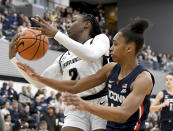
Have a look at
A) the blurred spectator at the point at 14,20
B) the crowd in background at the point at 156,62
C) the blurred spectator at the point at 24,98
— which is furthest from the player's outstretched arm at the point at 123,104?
the crowd in background at the point at 156,62

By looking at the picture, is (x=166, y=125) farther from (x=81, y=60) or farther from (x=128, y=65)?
(x=128, y=65)

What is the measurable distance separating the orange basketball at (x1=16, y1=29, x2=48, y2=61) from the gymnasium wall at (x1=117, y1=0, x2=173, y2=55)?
23.3 m

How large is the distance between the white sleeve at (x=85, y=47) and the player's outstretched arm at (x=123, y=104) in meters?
0.64

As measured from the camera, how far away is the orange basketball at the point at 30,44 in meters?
3.90

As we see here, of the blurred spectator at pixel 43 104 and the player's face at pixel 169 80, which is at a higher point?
the player's face at pixel 169 80

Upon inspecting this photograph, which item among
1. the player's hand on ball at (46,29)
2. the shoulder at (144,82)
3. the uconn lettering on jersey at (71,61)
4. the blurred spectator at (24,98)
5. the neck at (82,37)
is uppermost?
the player's hand on ball at (46,29)

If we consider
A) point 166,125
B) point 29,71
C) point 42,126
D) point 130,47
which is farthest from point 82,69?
point 42,126

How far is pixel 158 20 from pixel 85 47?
24886mm

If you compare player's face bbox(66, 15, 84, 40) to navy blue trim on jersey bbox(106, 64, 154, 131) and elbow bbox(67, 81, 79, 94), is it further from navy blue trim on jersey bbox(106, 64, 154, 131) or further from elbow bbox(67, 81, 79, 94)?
navy blue trim on jersey bbox(106, 64, 154, 131)

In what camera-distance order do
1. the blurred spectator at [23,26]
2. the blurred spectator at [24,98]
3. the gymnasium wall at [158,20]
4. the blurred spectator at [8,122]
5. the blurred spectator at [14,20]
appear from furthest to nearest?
the gymnasium wall at [158,20], the blurred spectator at [14,20], the blurred spectator at [23,26], the blurred spectator at [24,98], the blurred spectator at [8,122]

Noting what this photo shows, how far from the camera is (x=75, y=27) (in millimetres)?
4078

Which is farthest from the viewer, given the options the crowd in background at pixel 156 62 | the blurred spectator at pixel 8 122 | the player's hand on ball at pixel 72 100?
the crowd in background at pixel 156 62

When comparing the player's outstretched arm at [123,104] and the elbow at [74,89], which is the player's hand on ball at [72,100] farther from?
the elbow at [74,89]

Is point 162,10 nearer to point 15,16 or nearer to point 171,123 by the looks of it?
point 15,16
